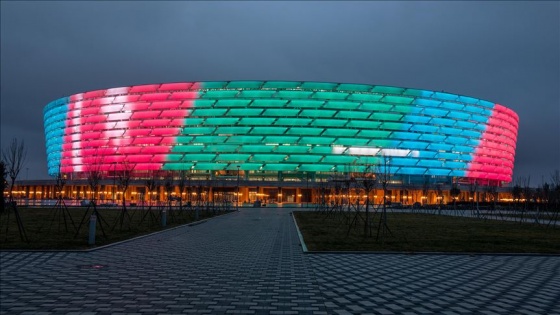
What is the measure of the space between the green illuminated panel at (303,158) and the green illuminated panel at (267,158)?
2116 millimetres

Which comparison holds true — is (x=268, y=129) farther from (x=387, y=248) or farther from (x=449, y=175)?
(x=387, y=248)

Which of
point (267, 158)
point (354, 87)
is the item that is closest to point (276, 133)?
point (267, 158)

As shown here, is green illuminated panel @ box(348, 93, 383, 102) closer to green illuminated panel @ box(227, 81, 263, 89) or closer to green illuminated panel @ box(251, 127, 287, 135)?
green illuminated panel @ box(251, 127, 287, 135)

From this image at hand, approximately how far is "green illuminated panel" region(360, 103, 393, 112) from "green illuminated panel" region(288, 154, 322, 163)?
633 inches

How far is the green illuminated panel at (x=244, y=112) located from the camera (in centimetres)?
10606

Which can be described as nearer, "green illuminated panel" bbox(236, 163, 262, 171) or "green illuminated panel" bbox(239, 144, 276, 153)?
"green illuminated panel" bbox(236, 163, 262, 171)

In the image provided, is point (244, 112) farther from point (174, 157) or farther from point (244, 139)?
point (174, 157)

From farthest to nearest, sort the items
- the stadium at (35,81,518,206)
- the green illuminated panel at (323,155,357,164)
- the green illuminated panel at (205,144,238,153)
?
the green illuminated panel at (205,144,238,153) → the green illuminated panel at (323,155,357,164) → the stadium at (35,81,518,206)

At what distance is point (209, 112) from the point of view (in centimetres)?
10750

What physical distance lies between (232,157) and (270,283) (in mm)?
94827

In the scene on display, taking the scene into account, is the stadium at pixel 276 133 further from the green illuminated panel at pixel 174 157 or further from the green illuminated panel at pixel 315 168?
the green illuminated panel at pixel 174 157

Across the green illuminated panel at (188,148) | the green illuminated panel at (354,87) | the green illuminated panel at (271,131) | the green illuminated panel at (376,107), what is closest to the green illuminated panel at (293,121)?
the green illuminated panel at (271,131)

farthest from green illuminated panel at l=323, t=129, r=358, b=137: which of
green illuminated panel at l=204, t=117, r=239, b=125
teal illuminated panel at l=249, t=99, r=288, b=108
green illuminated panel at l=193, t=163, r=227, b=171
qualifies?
green illuminated panel at l=193, t=163, r=227, b=171

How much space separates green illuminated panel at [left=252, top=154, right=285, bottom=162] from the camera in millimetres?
104312
